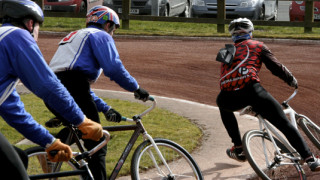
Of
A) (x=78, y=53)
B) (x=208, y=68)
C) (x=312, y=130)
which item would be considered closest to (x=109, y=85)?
(x=208, y=68)

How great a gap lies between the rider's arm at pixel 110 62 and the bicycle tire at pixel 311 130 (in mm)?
2718

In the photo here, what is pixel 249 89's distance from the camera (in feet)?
23.0

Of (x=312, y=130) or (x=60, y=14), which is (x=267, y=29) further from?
(x=312, y=130)

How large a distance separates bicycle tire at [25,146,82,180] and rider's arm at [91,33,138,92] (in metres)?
0.84

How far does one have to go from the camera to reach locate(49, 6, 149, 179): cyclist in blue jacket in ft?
18.7

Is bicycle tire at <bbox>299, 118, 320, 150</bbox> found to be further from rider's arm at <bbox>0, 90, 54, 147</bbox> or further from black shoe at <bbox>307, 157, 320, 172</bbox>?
rider's arm at <bbox>0, 90, 54, 147</bbox>

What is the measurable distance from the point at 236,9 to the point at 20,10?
1737cm

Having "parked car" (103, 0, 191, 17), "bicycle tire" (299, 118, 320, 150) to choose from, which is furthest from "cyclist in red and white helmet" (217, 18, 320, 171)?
"parked car" (103, 0, 191, 17)

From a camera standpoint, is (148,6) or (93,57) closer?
(93,57)

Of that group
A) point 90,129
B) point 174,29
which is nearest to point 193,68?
point 174,29

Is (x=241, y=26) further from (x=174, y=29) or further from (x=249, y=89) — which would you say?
(x=174, y=29)

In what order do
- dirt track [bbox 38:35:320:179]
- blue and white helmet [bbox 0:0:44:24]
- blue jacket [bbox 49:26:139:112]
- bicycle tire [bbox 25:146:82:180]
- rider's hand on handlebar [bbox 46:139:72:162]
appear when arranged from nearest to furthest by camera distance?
1. rider's hand on handlebar [bbox 46:139:72:162]
2. blue and white helmet [bbox 0:0:44:24]
3. bicycle tire [bbox 25:146:82:180]
4. blue jacket [bbox 49:26:139:112]
5. dirt track [bbox 38:35:320:179]

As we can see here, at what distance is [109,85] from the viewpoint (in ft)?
43.8

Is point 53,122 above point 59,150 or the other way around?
the other way around
